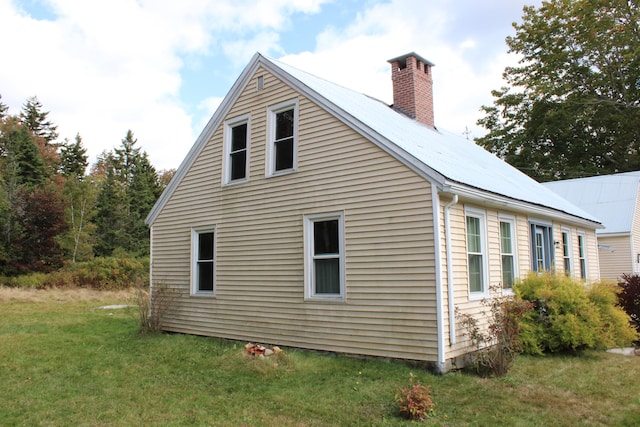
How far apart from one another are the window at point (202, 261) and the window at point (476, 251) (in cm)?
593

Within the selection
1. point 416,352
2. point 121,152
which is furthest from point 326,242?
point 121,152

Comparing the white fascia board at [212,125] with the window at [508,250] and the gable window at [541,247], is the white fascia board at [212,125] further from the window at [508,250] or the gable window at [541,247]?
the gable window at [541,247]

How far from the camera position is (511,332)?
7.69 m

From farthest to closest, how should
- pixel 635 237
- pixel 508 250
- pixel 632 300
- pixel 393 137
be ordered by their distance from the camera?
pixel 635 237
pixel 632 300
pixel 508 250
pixel 393 137

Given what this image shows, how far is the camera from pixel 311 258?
30.9 ft

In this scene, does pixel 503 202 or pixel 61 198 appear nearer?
pixel 503 202

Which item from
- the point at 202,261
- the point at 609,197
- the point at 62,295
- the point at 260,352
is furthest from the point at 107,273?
the point at 609,197

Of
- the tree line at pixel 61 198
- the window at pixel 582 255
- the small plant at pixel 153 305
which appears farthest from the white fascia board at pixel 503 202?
the tree line at pixel 61 198

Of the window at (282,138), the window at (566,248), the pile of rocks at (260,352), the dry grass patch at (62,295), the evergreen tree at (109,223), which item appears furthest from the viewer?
the evergreen tree at (109,223)

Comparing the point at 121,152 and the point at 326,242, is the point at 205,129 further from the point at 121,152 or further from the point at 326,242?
the point at 121,152

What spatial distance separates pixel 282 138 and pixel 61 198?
1152 inches

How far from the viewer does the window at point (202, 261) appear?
11.6 m

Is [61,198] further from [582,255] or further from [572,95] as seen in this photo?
[572,95]

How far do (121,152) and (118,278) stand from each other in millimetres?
31189
